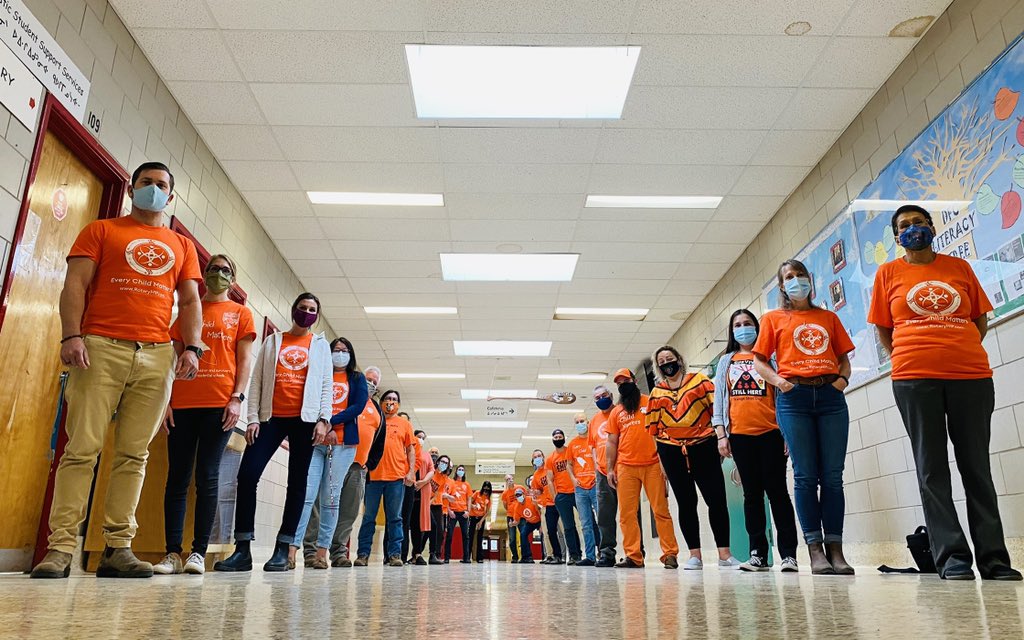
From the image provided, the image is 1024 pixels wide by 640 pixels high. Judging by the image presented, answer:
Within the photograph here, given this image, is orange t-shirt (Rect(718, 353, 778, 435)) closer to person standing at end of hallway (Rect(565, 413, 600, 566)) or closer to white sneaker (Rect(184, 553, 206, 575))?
white sneaker (Rect(184, 553, 206, 575))

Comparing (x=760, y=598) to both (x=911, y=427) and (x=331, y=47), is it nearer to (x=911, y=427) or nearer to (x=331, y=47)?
(x=911, y=427)

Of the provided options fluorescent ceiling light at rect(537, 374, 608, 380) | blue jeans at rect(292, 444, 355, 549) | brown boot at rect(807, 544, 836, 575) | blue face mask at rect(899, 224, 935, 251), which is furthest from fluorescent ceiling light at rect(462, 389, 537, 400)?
blue face mask at rect(899, 224, 935, 251)

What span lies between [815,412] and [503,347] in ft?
24.2

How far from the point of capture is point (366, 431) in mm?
4801

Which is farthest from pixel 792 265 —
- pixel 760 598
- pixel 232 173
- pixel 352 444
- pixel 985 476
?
pixel 232 173

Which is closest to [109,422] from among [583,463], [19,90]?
[19,90]

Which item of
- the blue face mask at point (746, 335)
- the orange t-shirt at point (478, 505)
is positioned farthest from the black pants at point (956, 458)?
the orange t-shirt at point (478, 505)

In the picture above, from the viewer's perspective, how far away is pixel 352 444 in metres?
4.14

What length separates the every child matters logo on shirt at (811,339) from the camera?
3.17 metres

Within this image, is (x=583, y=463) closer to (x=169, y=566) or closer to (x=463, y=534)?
(x=169, y=566)

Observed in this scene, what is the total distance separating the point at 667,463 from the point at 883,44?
2773 mm

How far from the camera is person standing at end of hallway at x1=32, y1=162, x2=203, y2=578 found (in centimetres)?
226

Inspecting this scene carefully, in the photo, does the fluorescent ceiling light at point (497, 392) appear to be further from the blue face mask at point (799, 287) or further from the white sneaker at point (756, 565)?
the blue face mask at point (799, 287)

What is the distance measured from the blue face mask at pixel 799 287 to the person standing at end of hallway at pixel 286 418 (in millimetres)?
2371
